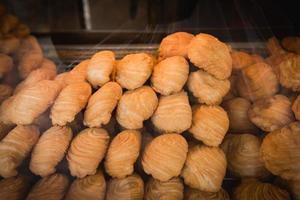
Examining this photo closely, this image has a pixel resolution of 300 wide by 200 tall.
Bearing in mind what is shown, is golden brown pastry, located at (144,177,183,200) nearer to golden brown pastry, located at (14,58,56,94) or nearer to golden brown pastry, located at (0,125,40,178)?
golden brown pastry, located at (0,125,40,178)

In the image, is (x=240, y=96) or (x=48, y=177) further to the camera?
(x=240, y=96)

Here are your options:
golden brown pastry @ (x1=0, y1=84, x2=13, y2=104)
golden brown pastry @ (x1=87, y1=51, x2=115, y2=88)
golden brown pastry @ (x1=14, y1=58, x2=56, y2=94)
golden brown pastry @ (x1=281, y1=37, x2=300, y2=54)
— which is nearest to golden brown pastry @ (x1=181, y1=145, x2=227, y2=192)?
golden brown pastry @ (x1=87, y1=51, x2=115, y2=88)

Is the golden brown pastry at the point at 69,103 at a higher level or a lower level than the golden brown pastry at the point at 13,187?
higher

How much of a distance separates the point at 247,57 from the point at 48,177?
86cm

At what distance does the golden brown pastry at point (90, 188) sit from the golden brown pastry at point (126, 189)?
0.11 feet

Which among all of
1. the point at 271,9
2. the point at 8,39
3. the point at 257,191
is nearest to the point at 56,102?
the point at 8,39

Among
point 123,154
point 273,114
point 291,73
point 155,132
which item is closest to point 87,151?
point 123,154

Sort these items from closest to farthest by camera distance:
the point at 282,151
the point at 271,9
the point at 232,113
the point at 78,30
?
the point at 282,151
the point at 232,113
the point at 271,9
the point at 78,30

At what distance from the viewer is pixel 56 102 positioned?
1150 mm

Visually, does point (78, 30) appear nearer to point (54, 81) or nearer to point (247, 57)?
point (54, 81)

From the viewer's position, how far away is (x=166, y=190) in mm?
1121

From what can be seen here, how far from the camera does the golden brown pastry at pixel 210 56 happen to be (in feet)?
3.71

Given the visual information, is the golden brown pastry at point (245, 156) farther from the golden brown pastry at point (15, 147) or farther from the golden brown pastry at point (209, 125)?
the golden brown pastry at point (15, 147)

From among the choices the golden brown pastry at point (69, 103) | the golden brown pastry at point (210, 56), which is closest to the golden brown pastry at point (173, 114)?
the golden brown pastry at point (210, 56)
